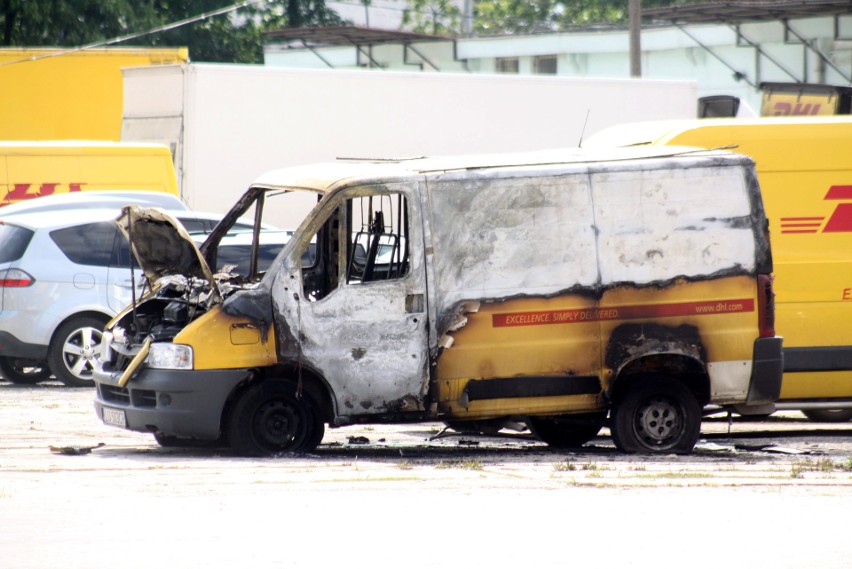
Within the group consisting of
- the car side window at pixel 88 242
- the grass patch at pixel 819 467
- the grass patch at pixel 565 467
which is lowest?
the grass patch at pixel 819 467

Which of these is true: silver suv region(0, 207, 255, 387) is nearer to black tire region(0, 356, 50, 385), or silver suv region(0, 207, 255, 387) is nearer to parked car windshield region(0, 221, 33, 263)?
parked car windshield region(0, 221, 33, 263)

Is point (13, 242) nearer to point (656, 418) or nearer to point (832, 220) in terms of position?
point (656, 418)

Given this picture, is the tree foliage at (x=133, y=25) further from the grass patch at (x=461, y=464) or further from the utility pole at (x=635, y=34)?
the grass patch at (x=461, y=464)

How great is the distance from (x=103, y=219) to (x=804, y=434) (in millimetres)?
7342

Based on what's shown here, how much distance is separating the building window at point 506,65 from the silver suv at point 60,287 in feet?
97.9

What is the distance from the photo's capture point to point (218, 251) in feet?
38.3

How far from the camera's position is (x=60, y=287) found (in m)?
15.2

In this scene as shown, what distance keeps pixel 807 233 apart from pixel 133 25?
99.1 feet

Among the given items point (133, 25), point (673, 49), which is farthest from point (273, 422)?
point (673, 49)

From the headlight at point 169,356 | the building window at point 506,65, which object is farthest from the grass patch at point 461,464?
the building window at point 506,65

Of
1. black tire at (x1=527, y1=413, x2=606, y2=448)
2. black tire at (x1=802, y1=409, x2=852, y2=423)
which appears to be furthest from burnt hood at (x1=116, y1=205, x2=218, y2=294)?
black tire at (x1=802, y1=409, x2=852, y2=423)

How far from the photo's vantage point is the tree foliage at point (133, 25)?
124 ft

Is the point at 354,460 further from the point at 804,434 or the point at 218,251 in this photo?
the point at 804,434

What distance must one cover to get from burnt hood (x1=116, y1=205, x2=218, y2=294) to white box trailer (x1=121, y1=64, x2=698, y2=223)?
12.0 metres
